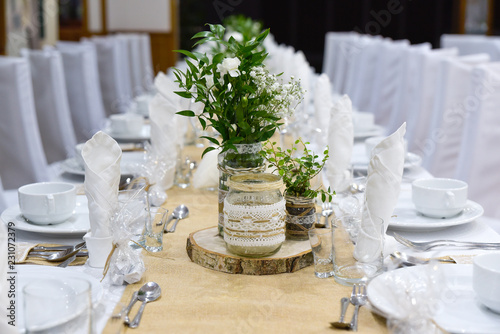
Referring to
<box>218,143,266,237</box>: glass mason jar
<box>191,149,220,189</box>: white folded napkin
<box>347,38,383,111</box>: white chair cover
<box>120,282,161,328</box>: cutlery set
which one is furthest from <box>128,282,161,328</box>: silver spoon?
<box>347,38,383,111</box>: white chair cover

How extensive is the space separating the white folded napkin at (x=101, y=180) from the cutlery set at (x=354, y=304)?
482mm

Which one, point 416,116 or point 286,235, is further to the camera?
point 416,116

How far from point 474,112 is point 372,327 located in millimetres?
1723

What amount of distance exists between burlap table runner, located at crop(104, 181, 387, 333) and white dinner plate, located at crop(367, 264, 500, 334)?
1.5 inches

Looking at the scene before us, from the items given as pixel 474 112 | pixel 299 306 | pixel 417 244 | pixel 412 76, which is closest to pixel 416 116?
pixel 412 76

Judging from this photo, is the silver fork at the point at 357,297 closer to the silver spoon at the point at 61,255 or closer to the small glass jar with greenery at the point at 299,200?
the small glass jar with greenery at the point at 299,200

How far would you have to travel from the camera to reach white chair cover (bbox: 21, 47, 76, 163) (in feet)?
12.9

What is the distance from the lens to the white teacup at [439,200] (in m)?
1.53

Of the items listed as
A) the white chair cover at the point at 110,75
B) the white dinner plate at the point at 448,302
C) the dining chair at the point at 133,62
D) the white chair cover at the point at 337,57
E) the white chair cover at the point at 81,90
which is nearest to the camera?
the white dinner plate at the point at 448,302

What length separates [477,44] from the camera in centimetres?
701

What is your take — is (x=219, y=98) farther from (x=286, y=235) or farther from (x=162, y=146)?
(x=162, y=146)

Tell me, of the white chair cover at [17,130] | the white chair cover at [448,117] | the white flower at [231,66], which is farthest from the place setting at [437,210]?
the white chair cover at [17,130]

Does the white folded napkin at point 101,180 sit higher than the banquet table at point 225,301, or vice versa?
the white folded napkin at point 101,180

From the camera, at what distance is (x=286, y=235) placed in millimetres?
1393
